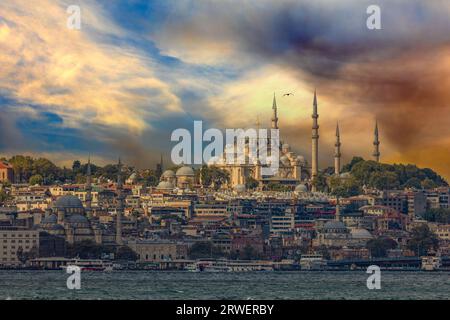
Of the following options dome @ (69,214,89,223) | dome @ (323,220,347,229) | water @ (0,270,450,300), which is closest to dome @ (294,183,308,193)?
dome @ (323,220,347,229)

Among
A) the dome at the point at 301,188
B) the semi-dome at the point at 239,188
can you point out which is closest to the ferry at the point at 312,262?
the dome at the point at 301,188

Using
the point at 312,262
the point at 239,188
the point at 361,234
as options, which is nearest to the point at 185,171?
the point at 239,188

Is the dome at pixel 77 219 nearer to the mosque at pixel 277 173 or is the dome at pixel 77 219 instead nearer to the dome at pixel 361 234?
the dome at pixel 361 234

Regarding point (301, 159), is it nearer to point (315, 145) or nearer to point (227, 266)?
point (315, 145)

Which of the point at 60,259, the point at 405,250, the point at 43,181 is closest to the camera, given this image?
the point at 60,259
